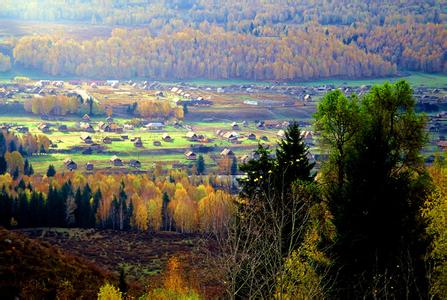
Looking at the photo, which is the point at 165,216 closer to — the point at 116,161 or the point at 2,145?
the point at 116,161

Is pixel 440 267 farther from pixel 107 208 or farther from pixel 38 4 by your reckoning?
pixel 38 4

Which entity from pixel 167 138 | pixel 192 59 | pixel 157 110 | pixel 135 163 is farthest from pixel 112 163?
pixel 192 59

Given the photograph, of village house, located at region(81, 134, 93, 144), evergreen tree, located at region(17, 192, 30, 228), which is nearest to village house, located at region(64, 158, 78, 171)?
village house, located at region(81, 134, 93, 144)

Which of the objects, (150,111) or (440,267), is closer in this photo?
(440,267)

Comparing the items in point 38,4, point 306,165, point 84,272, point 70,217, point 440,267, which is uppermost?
point 38,4

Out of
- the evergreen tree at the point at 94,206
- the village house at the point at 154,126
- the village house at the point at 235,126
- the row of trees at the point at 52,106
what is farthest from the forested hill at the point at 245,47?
the evergreen tree at the point at 94,206

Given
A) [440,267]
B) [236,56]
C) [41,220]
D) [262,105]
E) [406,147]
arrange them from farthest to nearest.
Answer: [236,56] → [262,105] → [41,220] → [406,147] → [440,267]

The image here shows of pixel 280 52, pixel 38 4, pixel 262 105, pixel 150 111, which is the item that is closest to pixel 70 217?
pixel 150 111
